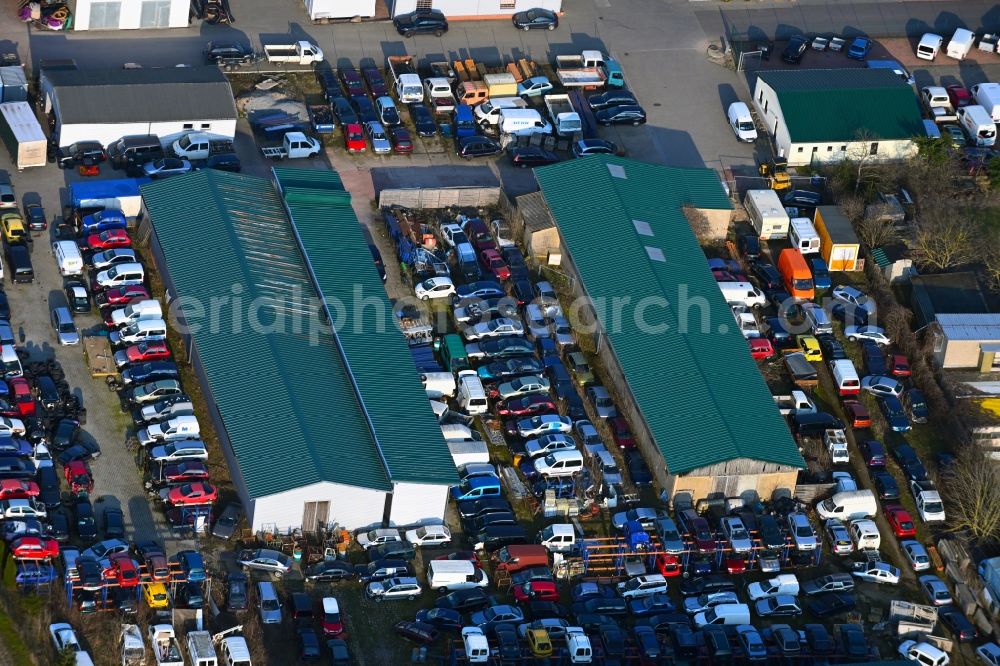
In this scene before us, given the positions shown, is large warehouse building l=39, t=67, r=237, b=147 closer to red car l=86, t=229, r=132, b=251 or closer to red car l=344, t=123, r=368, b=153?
red car l=344, t=123, r=368, b=153

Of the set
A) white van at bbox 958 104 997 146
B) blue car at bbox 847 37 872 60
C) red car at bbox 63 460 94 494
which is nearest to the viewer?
red car at bbox 63 460 94 494

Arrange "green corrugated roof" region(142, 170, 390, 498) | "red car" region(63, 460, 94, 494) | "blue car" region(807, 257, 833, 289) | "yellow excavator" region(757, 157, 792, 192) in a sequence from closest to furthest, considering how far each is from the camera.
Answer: "green corrugated roof" region(142, 170, 390, 498) < "red car" region(63, 460, 94, 494) < "blue car" region(807, 257, 833, 289) < "yellow excavator" region(757, 157, 792, 192)

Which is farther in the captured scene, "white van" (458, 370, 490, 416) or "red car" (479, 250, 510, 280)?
"red car" (479, 250, 510, 280)

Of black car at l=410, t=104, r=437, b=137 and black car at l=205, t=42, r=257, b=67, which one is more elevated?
black car at l=205, t=42, r=257, b=67

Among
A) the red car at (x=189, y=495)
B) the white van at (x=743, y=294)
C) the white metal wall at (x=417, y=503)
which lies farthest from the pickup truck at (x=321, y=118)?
the white metal wall at (x=417, y=503)

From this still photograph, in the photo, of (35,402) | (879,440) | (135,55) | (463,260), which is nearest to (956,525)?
(879,440)

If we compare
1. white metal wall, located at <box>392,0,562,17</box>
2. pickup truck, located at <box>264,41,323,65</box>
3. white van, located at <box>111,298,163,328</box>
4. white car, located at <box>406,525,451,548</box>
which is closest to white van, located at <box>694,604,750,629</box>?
white car, located at <box>406,525,451,548</box>

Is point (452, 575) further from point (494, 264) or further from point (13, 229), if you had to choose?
point (13, 229)

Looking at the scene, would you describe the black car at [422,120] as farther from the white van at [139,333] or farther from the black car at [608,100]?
the white van at [139,333]
